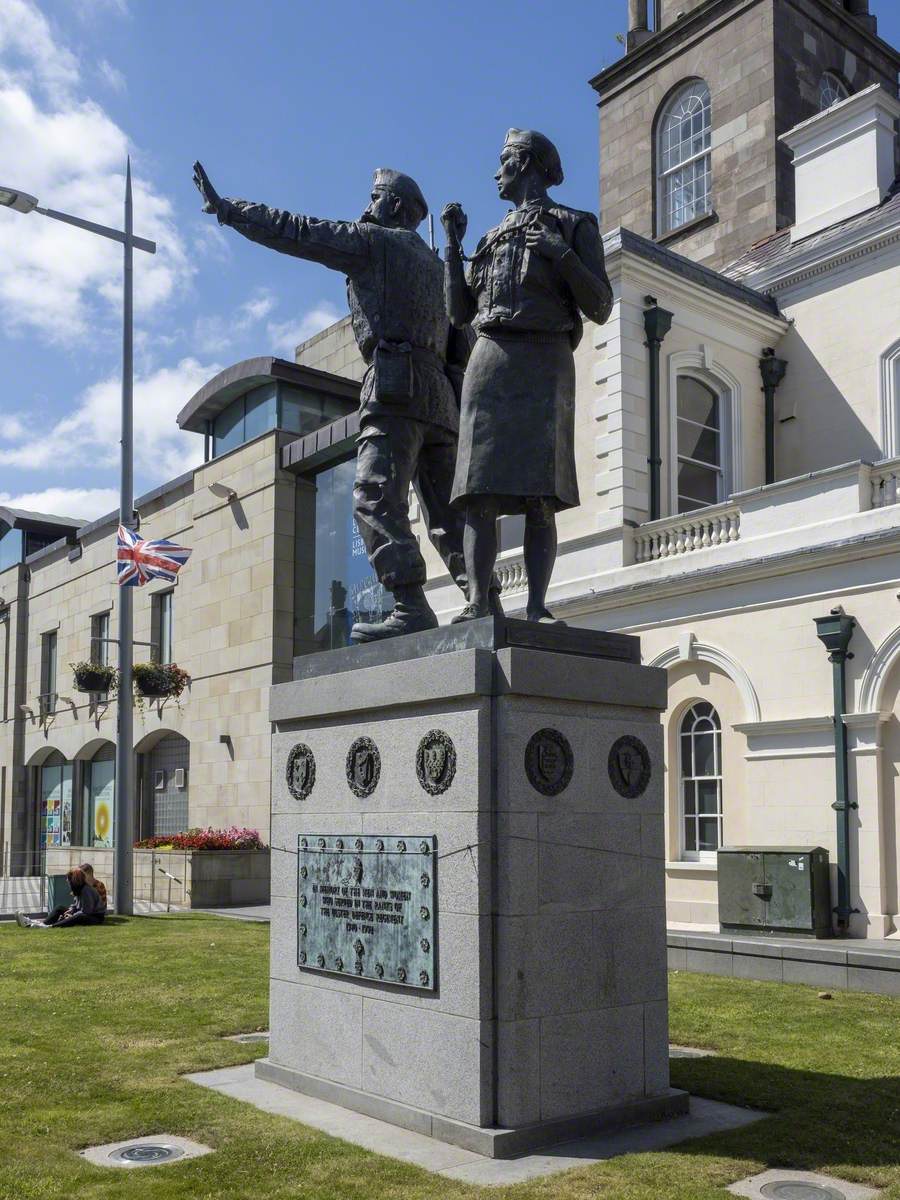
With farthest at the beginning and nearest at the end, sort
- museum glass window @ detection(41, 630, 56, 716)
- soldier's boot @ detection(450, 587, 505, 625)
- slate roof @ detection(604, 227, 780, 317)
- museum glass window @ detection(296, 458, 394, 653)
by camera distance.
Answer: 1. museum glass window @ detection(41, 630, 56, 716)
2. museum glass window @ detection(296, 458, 394, 653)
3. slate roof @ detection(604, 227, 780, 317)
4. soldier's boot @ detection(450, 587, 505, 625)

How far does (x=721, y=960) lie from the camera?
13.3 metres

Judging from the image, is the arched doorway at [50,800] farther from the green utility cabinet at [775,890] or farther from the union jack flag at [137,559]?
the green utility cabinet at [775,890]

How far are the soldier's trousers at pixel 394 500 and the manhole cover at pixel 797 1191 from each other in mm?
3821

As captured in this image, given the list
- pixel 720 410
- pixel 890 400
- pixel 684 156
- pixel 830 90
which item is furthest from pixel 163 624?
pixel 830 90

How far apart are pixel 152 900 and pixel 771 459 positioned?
558 inches

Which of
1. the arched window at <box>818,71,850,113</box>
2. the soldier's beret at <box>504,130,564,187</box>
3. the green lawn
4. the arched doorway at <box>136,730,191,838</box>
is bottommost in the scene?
the green lawn

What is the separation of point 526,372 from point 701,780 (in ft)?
39.1

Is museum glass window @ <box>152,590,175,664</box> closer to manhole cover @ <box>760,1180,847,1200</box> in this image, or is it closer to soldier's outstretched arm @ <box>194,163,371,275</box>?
soldier's outstretched arm @ <box>194,163,371,275</box>

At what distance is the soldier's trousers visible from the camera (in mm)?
8109

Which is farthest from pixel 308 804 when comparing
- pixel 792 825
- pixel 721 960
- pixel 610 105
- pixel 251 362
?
pixel 610 105

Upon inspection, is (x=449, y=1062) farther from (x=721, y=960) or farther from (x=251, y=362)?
(x=251, y=362)

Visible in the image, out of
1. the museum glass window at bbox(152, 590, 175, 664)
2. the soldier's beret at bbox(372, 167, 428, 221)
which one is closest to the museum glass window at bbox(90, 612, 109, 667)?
the museum glass window at bbox(152, 590, 175, 664)

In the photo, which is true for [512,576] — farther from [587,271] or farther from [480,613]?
[587,271]

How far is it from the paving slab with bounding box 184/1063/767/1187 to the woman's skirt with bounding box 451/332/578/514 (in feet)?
11.6
